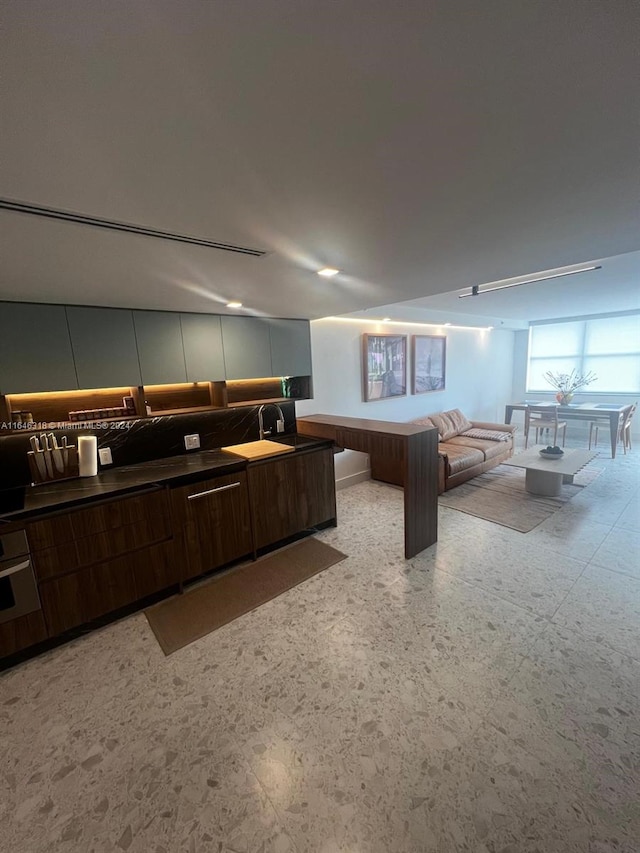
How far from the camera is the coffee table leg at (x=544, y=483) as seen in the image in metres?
4.10

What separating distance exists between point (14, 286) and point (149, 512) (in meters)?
1.59

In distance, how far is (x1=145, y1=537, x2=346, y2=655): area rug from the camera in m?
2.26

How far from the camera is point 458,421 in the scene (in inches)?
230

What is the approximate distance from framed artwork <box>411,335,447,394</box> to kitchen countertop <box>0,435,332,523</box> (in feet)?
9.88

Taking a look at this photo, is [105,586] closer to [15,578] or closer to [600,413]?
[15,578]

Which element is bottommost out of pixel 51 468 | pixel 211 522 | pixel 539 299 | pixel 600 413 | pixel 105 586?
pixel 105 586

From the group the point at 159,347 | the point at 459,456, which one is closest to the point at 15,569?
the point at 159,347

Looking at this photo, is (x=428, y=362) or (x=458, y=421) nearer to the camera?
(x=428, y=362)

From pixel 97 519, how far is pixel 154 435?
99cm

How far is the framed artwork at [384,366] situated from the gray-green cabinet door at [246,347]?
172 centimetres

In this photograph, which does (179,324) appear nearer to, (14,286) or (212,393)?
(212,393)

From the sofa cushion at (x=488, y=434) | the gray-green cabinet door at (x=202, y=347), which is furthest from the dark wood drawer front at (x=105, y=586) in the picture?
the sofa cushion at (x=488, y=434)

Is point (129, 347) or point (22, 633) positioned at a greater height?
point (129, 347)

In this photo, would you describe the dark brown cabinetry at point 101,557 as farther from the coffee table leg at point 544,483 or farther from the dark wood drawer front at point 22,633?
the coffee table leg at point 544,483
